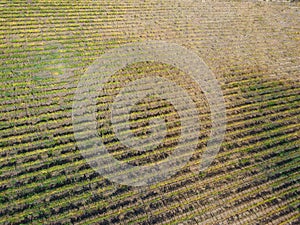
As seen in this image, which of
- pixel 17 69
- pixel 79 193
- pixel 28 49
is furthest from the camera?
pixel 28 49

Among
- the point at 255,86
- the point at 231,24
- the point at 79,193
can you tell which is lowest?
the point at 79,193

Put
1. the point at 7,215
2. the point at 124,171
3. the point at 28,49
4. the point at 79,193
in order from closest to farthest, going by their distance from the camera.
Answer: the point at 7,215
the point at 79,193
the point at 124,171
the point at 28,49

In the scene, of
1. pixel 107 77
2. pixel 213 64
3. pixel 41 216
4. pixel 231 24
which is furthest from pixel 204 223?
pixel 231 24

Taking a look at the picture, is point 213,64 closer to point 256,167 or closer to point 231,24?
point 231,24

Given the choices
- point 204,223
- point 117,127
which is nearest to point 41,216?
point 117,127

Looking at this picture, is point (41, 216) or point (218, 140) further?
point (218, 140)

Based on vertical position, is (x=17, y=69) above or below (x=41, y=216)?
above

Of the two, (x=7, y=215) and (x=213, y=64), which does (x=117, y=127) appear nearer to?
(x=7, y=215)
